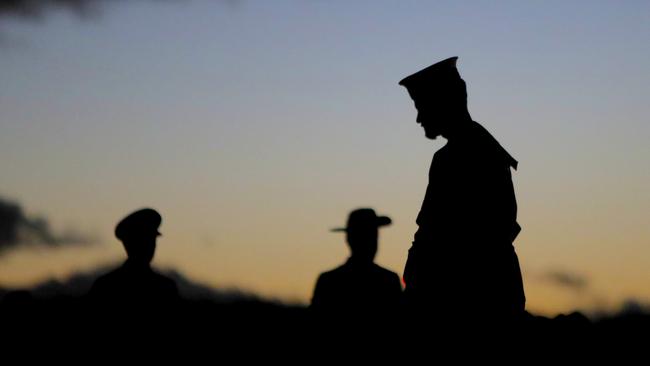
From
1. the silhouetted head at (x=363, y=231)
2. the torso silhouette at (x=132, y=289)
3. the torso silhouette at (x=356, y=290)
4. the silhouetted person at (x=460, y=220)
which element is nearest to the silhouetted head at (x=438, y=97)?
the silhouetted person at (x=460, y=220)

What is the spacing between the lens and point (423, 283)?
7734 millimetres

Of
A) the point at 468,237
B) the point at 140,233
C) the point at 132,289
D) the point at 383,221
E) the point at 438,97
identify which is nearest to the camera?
the point at 468,237

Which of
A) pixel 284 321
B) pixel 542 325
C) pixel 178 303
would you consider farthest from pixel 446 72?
pixel 284 321

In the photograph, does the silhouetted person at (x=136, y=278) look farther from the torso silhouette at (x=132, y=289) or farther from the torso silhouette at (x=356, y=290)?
the torso silhouette at (x=356, y=290)

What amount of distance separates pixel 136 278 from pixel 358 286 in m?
1.86

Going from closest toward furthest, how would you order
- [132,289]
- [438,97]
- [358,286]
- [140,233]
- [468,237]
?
1. [468,237]
2. [438,97]
3. [140,233]
4. [132,289]
5. [358,286]

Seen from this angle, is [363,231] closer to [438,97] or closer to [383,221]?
[383,221]

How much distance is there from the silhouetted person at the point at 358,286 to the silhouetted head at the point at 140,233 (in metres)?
1.49

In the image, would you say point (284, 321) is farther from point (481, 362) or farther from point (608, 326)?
point (481, 362)

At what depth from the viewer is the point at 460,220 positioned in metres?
7.75

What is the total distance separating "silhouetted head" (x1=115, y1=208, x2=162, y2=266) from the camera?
27.8 ft

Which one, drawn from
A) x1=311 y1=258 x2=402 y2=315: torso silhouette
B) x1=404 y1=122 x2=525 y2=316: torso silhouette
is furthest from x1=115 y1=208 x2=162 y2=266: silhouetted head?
x1=404 y1=122 x2=525 y2=316: torso silhouette

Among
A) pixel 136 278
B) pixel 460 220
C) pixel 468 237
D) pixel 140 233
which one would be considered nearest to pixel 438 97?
pixel 460 220

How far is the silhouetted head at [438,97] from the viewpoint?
784cm
